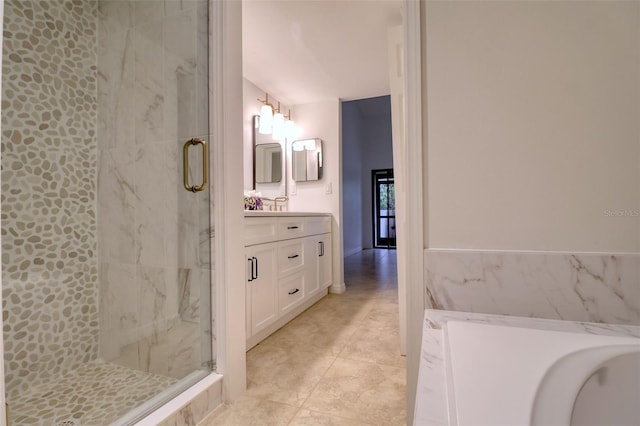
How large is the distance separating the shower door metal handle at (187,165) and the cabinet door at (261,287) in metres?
0.56

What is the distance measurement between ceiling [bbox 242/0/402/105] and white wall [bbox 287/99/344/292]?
193mm

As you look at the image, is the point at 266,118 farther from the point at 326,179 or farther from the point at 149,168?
the point at 149,168

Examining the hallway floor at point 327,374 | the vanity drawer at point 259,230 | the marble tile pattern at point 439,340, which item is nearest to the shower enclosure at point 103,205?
the hallway floor at point 327,374

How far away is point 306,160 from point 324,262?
1105mm

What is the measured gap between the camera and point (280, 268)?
219 cm

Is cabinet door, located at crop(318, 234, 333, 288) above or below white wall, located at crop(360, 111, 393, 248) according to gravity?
below

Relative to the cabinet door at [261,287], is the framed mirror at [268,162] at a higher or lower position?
higher

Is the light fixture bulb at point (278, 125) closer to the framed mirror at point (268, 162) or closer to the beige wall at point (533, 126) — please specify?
the framed mirror at point (268, 162)

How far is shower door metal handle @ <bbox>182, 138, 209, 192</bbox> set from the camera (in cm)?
134

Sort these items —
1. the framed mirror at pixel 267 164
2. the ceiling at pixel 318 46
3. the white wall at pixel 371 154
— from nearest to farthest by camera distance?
the ceiling at pixel 318 46 < the framed mirror at pixel 267 164 < the white wall at pixel 371 154

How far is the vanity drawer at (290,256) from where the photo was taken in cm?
220

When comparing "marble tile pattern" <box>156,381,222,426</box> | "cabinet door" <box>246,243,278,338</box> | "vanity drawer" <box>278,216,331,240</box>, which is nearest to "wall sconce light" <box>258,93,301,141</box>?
"vanity drawer" <box>278,216,331,240</box>

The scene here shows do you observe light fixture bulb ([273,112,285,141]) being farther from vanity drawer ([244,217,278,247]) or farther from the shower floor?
the shower floor

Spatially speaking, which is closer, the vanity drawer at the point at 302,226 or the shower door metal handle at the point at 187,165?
the shower door metal handle at the point at 187,165
